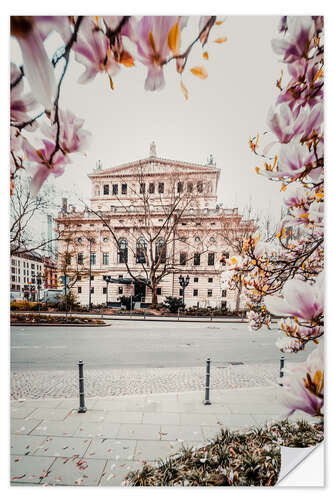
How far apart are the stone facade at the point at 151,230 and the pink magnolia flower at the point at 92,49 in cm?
116

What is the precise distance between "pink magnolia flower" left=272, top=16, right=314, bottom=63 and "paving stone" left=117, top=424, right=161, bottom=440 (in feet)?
10.7

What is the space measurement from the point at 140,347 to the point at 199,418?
275 cm

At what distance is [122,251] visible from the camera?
3648 millimetres

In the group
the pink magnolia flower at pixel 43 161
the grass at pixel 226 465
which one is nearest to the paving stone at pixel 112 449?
the grass at pixel 226 465

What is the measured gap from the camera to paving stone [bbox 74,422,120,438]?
2145 mm

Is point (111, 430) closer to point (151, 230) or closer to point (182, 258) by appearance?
point (182, 258)

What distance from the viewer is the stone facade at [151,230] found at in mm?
2656

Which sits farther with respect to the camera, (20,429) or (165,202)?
(165,202)

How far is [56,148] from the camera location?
4.24 feet

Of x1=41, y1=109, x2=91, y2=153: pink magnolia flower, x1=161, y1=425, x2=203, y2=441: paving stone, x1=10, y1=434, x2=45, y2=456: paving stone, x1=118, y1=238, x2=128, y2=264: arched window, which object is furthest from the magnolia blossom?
x1=118, y1=238, x2=128, y2=264: arched window

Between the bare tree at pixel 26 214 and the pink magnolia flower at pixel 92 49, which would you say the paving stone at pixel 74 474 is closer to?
the bare tree at pixel 26 214
